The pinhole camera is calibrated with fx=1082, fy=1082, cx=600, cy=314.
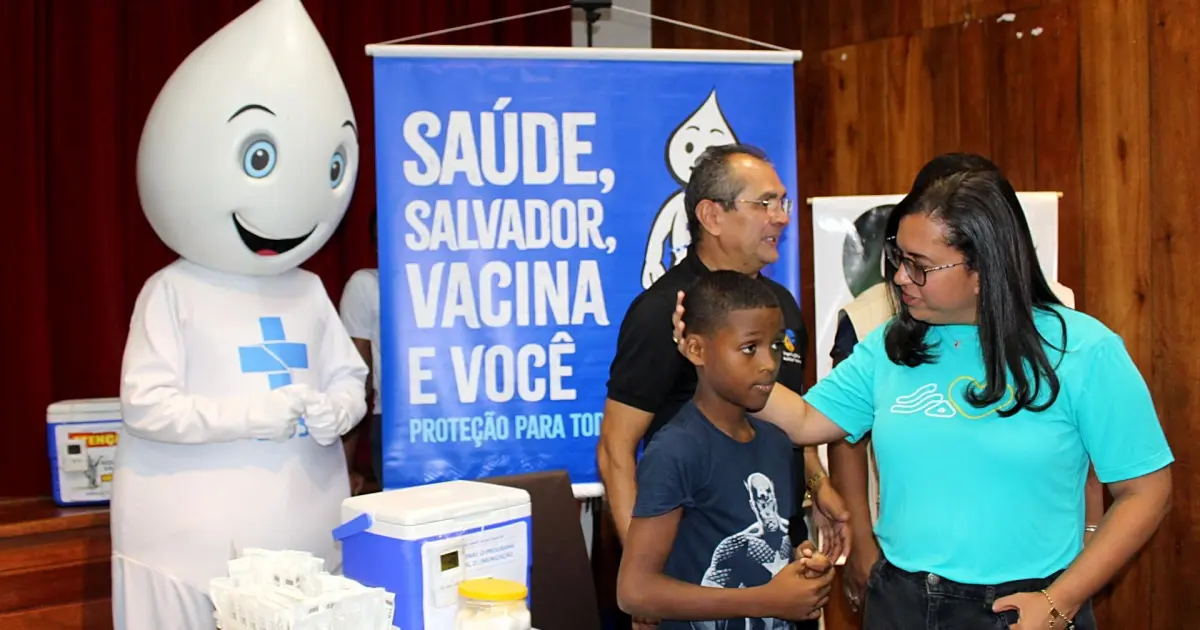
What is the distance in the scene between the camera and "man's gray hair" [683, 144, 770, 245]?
7.17 ft

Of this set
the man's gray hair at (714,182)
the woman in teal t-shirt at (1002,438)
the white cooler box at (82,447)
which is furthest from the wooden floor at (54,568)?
the woman in teal t-shirt at (1002,438)

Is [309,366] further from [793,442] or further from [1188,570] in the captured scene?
[1188,570]

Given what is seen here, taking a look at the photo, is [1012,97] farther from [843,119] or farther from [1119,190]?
[843,119]

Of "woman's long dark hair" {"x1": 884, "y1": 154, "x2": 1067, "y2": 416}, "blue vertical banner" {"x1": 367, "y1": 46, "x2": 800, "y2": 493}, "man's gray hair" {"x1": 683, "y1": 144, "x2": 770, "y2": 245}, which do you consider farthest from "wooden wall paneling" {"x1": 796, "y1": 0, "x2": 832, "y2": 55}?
Answer: "woman's long dark hair" {"x1": 884, "y1": 154, "x2": 1067, "y2": 416}

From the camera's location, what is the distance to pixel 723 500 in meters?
1.63

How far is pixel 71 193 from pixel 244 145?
1.24 metres

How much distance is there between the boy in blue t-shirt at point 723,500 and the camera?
5.11ft

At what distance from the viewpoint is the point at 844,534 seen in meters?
1.90

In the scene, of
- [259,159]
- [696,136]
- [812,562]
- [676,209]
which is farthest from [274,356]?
[812,562]

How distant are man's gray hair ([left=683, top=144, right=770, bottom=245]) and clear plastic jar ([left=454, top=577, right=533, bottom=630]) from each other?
37.6 inches

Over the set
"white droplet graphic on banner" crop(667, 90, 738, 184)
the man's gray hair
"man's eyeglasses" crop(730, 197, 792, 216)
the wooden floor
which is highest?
"white droplet graphic on banner" crop(667, 90, 738, 184)

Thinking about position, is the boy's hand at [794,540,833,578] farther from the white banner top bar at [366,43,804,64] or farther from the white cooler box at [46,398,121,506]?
the white cooler box at [46,398,121,506]

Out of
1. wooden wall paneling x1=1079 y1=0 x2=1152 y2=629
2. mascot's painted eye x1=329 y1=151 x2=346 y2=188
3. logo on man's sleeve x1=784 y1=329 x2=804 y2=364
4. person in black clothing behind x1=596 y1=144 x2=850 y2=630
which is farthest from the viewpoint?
wooden wall paneling x1=1079 y1=0 x2=1152 y2=629

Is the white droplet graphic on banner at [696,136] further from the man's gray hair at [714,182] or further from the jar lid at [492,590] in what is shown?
the jar lid at [492,590]
